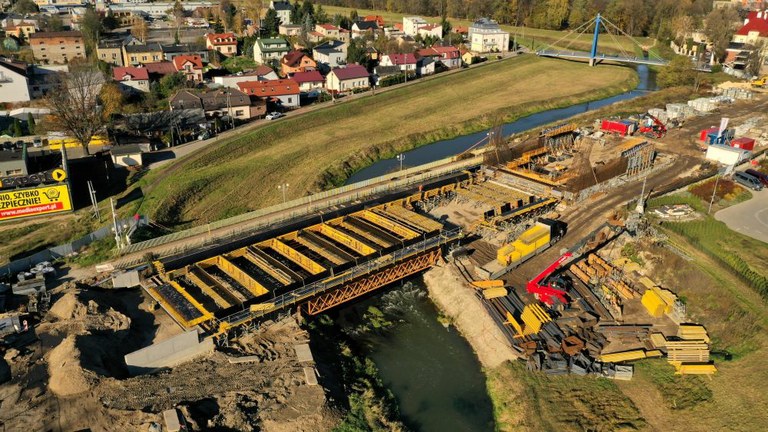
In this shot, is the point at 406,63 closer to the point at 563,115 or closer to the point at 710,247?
the point at 563,115

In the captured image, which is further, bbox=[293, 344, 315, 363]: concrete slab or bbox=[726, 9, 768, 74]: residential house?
bbox=[726, 9, 768, 74]: residential house

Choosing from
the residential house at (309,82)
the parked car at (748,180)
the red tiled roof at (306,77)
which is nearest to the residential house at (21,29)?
the red tiled roof at (306,77)

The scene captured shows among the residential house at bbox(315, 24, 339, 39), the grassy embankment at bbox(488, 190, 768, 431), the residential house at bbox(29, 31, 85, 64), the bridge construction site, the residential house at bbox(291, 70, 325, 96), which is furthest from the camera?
the residential house at bbox(315, 24, 339, 39)

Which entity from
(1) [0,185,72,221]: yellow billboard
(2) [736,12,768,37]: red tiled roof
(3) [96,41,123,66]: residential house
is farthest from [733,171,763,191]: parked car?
(3) [96,41,123,66]: residential house

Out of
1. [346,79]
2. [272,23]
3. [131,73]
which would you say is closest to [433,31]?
[272,23]

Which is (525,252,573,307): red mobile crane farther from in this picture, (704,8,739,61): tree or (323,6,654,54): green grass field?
(323,6,654,54): green grass field

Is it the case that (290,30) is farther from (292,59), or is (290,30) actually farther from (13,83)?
(13,83)
